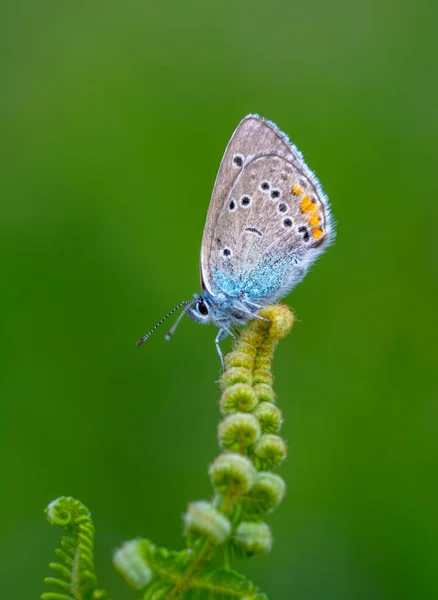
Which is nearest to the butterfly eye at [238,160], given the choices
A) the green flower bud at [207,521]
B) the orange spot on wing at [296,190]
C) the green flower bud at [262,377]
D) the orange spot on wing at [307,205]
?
the orange spot on wing at [296,190]

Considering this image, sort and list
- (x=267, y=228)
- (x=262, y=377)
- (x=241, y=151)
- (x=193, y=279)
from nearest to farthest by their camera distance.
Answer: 1. (x=262, y=377)
2. (x=241, y=151)
3. (x=267, y=228)
4. (x=193, y=279)

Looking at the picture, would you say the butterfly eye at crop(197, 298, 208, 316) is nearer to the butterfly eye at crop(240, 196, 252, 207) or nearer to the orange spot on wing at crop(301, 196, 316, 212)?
the butterfly eye at crop(240, 196, 252, 207)

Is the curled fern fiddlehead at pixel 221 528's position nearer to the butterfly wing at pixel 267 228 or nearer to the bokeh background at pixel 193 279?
the butterfly wing at pixel 267 228

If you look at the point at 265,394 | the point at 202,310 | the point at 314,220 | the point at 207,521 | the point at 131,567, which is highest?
the point at 314,220

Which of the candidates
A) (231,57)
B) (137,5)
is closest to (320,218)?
(231,57)

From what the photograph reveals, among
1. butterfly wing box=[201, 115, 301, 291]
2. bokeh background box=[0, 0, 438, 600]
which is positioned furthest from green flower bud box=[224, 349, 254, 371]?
bokeh background box=[0, 0, 438, 600]

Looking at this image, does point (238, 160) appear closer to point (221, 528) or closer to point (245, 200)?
point (245, 200)

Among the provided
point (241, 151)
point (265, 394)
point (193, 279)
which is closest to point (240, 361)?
point (265, 394)

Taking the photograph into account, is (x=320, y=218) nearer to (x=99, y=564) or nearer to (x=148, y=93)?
(x=99, y=564)
